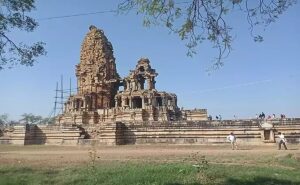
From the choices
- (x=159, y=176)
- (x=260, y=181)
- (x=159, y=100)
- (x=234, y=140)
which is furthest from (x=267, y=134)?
(x=159, y=100)

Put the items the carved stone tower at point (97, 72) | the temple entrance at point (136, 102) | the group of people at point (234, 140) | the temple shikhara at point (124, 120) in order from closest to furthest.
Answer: the group of people at point (234, 140) → the temple shikhara at point (124, 120) → the temple entrance at point (136, 102) → the carved stone tower at point (97, 72)

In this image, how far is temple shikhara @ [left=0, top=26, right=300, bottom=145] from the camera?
84.3 ft

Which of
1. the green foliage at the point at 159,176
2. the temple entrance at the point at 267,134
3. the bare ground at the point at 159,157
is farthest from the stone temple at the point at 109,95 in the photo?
the green foliage at the point at 159,176

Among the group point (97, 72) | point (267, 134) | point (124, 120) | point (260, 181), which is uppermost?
point (97, 72)

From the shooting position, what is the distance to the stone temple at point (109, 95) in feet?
128

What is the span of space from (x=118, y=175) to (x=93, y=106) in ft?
114

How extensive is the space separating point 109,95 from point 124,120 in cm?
968

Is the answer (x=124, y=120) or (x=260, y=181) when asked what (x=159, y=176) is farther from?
(x=124, y=120)

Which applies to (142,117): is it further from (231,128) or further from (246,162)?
(246,162)

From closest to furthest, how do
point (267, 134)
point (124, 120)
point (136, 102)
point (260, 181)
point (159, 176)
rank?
1. point (260, 181)
2. point (159, 176)
3. point (267, 134)
4. point (124, 120)
5. point (136, 102)

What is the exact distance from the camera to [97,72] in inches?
1807

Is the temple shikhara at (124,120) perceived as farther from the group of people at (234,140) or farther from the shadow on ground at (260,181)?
the shadow on ground at (260,181)

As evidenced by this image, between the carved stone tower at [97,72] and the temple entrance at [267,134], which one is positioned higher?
the carved stone tower at [97,72]

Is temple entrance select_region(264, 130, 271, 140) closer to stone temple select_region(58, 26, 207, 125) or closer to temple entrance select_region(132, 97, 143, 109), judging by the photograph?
stone temple select_region(58, 26, 207, 125)
